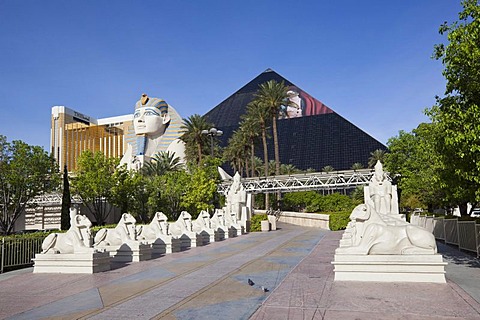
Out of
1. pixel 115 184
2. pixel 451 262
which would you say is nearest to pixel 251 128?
pixel 115 184

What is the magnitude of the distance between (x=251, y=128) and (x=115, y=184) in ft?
74.9

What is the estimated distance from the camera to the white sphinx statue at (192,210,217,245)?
22.5 m

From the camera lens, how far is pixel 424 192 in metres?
32.9

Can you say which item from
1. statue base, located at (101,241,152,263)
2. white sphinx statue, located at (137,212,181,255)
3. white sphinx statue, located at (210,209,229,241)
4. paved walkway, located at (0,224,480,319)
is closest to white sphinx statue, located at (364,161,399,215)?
paved walkway, located at (0,224,480,319)

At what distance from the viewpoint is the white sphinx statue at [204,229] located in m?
22.5

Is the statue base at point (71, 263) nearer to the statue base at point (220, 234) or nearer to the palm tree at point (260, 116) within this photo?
the statue base at point (220, 234)

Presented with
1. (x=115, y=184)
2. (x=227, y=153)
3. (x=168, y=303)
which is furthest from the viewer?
(x=227, y=153)

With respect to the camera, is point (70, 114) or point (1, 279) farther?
point (70, 114)

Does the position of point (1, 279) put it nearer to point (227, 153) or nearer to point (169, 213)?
point (169, 213)

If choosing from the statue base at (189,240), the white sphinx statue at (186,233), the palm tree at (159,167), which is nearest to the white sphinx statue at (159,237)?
the white sphinx statue at (186,233)

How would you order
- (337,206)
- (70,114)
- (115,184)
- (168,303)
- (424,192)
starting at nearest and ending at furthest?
(168,303) → (424,192) → (115,184) → (337,206) → (70,114)

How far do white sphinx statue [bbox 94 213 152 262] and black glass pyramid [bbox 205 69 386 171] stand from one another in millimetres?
92813

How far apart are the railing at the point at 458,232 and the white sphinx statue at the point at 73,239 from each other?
11559 mm

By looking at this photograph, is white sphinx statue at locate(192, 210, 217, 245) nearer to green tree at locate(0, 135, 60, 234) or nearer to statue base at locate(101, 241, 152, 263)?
statue base at locate(101, 241, 152, 263)
